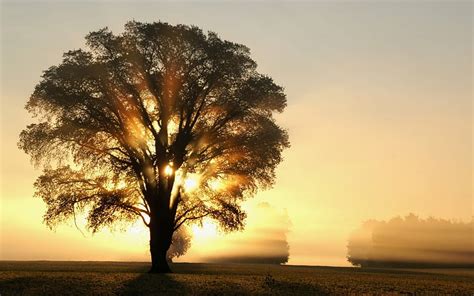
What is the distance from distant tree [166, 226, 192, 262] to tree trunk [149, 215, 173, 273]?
132 ft

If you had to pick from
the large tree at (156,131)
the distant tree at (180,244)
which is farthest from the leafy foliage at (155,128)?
the distant tree at (180,244)

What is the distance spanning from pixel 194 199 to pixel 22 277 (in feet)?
49.9

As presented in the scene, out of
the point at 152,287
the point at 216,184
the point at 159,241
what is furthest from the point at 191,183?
the point at 152,287

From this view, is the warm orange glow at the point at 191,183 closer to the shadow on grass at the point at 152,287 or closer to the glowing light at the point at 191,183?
the glowing light at the point at 191,183

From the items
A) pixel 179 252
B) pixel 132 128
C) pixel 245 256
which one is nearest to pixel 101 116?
pixel 132 128

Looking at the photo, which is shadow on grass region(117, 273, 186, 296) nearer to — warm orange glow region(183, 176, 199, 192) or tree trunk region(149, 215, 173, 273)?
tree trunk region(149, 215, 173, 273)

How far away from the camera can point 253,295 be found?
30.3m

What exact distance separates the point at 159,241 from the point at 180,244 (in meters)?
44.5

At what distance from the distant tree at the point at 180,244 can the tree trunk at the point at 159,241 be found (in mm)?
40294

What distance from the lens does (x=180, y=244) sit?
9025 cm

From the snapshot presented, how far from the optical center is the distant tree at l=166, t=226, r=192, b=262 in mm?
87500

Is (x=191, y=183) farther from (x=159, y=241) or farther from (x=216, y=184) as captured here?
(x=159, y=241)

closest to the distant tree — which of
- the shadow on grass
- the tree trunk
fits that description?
the tree trunk

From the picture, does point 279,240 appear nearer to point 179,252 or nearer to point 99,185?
point 179,252
